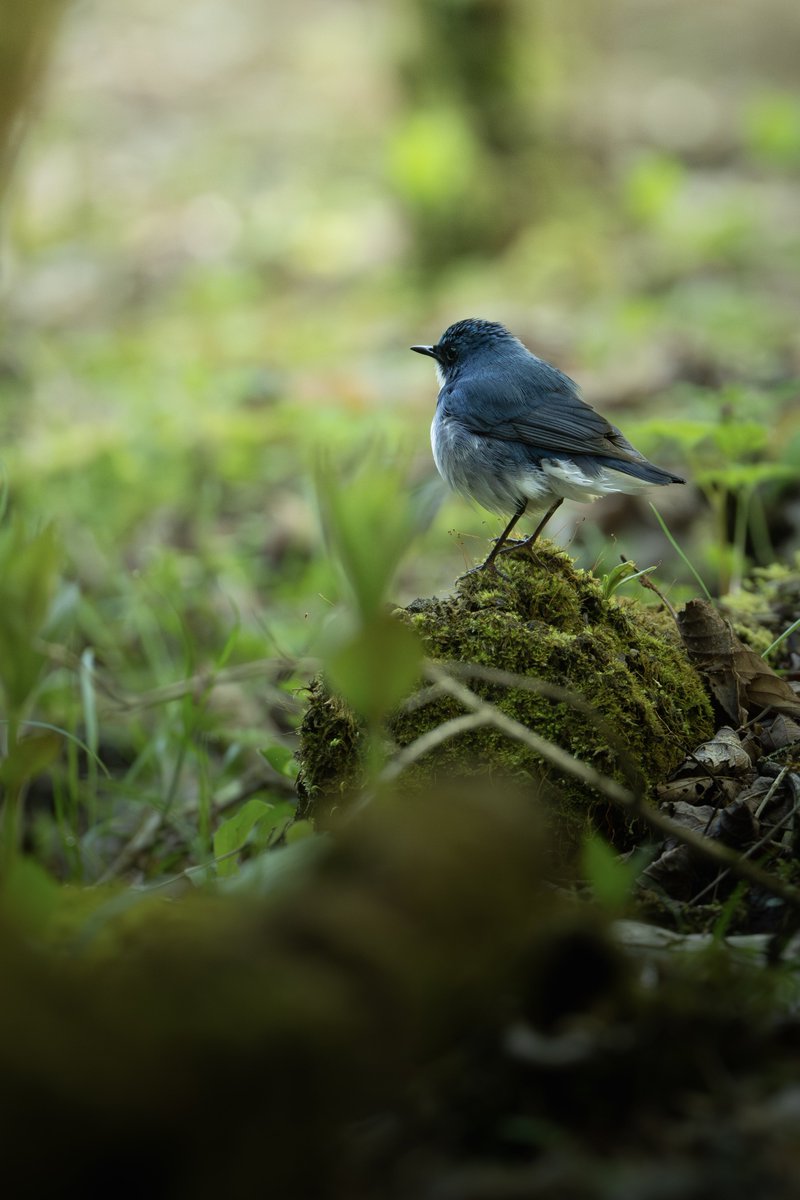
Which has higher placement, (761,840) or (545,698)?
(545,698)

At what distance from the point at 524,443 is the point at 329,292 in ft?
26.7

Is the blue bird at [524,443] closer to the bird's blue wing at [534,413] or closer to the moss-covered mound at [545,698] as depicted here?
the bird's blue wing at [534,413]

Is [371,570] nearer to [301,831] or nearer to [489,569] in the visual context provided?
[301,831]

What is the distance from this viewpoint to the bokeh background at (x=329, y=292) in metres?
4.36

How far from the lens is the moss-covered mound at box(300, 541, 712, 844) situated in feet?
7.37

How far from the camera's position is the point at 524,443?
10.5ft

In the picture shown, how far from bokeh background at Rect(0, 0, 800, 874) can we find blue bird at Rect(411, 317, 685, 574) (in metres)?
0.20

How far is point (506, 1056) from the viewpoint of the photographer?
133 cm

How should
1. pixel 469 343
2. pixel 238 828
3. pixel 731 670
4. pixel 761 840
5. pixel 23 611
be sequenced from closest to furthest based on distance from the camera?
pixel 23 611
pixel 761 840
pixel 238 828
pixel 731 670
pixel 469 343

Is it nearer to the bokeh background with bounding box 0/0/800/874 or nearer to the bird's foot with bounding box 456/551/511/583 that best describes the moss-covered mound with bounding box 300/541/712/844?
A: the bird's foot with bounding box 456/551/511/583

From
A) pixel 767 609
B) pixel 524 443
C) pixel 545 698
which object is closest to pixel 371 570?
pixel 545 698

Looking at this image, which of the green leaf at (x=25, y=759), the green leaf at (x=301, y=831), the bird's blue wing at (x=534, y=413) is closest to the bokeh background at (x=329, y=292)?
the bird's blue wing at (x=534, y=413)

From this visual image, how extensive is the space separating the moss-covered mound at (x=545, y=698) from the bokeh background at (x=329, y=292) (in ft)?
1.09

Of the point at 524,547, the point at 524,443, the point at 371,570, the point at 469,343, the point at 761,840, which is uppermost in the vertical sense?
the point at 371,570
